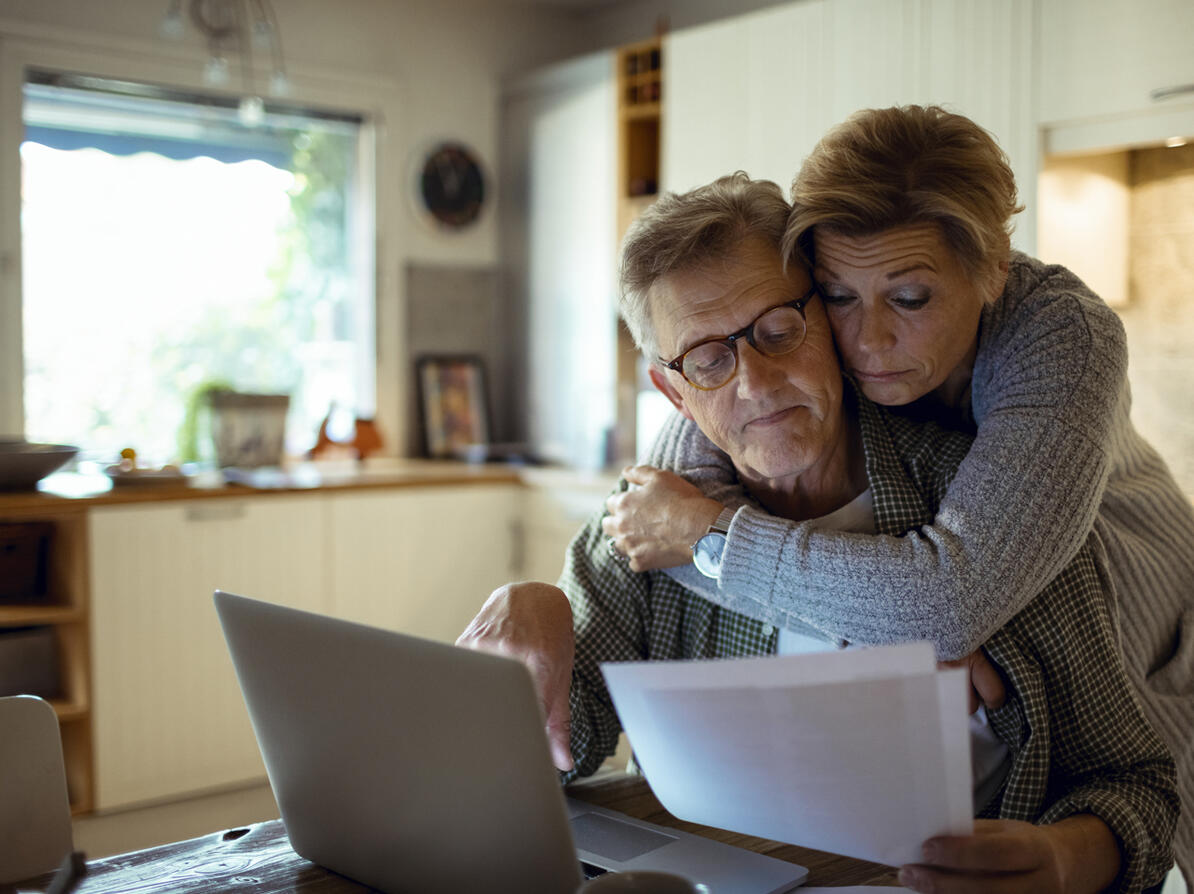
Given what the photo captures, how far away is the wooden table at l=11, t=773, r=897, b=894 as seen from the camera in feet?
3.38

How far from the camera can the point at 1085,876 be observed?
1027 millimetres

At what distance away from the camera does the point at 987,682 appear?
1169 millimetres

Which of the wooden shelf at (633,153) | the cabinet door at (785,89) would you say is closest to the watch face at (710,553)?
the cabinet door at (785,89)

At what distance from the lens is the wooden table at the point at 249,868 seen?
103 centimetres

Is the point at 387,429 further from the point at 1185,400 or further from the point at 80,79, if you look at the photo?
the point at 1185,400

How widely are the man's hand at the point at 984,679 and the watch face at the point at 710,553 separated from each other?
25 centimetres

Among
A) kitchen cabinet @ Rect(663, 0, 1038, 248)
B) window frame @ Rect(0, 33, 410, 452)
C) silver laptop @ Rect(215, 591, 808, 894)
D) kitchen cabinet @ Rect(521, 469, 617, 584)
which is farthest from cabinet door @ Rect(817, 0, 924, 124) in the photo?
silver laptop @ Rect(215, 591, 808, 894)

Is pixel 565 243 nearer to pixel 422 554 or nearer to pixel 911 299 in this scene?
pixel 422 554

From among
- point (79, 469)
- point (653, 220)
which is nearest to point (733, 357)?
point (653, 220)

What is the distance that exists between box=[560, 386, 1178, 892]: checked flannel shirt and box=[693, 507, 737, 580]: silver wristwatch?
0.13 meters

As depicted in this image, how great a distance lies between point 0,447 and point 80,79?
1.39 m

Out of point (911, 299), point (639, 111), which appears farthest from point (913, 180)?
point (639, 111)

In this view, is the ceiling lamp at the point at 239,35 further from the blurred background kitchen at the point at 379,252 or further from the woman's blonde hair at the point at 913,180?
the woman's blonde hair at the point at 913,180

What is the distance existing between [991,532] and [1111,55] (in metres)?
2.05
